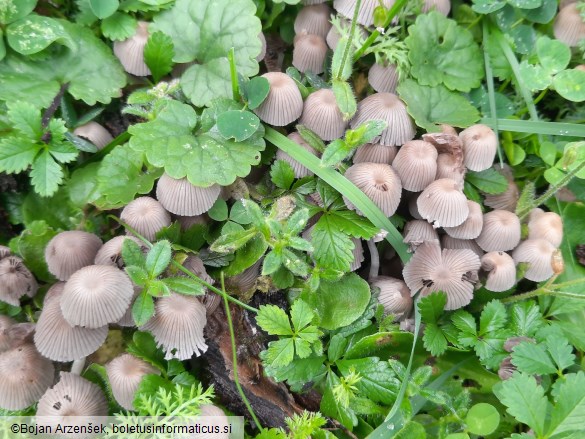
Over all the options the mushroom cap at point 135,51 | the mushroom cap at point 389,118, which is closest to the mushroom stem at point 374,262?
the mushroom cap at point 389,118

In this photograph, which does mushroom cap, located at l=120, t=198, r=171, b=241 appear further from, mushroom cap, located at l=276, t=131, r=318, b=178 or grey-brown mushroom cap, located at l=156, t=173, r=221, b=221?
mushroom cap, located at l=276, t=131, r=318, b=178

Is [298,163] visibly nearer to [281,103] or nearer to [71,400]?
[281,103]

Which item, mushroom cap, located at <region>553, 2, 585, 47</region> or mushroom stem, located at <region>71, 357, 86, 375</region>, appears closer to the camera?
mushroom stem, located at <region>71, 357, 86, 375</region>

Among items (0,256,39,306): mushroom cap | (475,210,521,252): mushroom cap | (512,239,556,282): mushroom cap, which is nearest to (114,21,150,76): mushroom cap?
(0,256,39,306): mushroom cap

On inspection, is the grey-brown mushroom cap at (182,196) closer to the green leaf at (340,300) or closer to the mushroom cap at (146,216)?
the mushroom cap at (146,216)

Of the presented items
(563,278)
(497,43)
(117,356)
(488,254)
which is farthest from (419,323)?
(497,43)

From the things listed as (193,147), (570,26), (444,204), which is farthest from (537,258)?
(193,147)

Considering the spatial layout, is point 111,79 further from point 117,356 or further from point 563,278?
point 563,278
